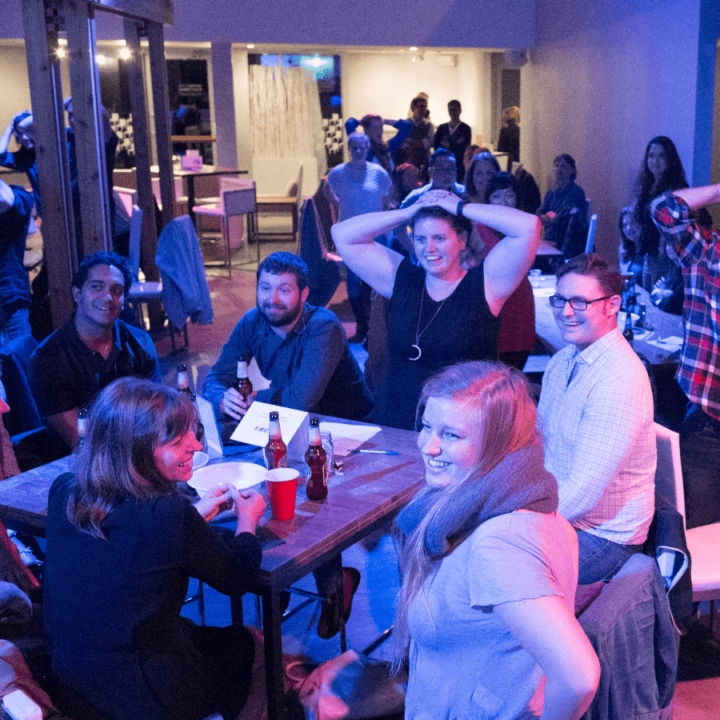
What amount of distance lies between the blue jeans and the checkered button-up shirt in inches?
0.8

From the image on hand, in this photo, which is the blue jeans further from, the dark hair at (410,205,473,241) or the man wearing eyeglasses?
the dark hair at (410,205,473,241)

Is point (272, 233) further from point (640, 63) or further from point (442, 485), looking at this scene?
point (442, 485)

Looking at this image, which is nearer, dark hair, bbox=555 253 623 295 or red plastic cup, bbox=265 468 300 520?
red plastic cup, bbox=265 468 300 520

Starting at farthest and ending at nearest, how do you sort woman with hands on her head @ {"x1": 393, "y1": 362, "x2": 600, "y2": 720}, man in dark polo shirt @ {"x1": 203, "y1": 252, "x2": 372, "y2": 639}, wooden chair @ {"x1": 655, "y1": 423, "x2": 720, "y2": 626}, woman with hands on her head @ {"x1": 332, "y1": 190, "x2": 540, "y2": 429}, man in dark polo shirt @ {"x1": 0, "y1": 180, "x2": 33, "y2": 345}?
man in dark polo shirt @ {"x1": 0, "y1": 180, "x2": 33, "y2": 345}, man in dark polo shirt @ {"x1": 203, "y1": 252, "x2": 372, "y2": 639}, woman with hands on her head @ {"x1": 332, "y1": 190, "x2": 540, "y2": 429}, wooden chair @ {"x1": 655, "y1": 423, "x2": 720, "y2": 626}, woman with hands on her head @ {"x1": 393, "y1": 362, "x2": 600, "y2": 720}

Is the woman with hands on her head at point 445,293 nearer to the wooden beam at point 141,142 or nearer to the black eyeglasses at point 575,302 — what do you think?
the black eyeglasses at point 575,302

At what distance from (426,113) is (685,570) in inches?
331

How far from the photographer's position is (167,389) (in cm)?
169

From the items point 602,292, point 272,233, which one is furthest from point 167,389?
point 272,233

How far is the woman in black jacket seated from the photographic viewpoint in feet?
4.97

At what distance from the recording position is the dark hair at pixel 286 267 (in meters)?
2.68

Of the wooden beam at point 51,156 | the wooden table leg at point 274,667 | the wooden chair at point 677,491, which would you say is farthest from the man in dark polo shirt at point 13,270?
the wooden chair at point 677,491

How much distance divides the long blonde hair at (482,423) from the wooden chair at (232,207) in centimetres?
746

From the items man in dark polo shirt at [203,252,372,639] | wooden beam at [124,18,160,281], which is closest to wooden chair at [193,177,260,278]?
wooden beam at [124,18,160,281]

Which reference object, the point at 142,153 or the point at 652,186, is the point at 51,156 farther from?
the point at 652,186
